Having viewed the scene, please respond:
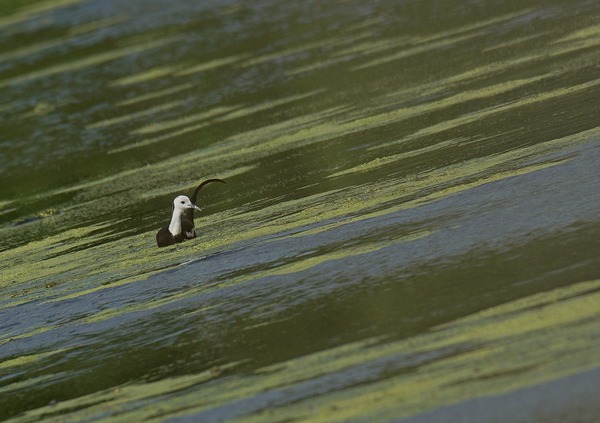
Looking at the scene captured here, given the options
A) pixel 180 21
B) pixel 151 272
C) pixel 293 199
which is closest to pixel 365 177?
pixel 293 199

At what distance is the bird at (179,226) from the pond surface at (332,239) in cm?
9

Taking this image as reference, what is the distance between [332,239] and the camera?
802 cm

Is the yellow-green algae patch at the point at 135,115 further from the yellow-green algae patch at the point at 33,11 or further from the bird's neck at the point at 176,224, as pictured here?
the yellow-green algae patch at the point at 33,11

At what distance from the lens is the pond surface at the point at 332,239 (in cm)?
554

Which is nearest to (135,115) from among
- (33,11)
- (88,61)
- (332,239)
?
(88,61)

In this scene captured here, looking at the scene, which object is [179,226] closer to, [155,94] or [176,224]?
[176,224]

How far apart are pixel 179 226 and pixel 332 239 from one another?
1453mm

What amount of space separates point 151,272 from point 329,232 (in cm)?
132

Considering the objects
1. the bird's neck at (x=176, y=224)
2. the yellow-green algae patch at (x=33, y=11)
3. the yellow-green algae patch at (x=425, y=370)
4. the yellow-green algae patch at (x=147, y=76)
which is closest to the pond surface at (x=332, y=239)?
the yellow-green algae patch at (x=425, y=370)

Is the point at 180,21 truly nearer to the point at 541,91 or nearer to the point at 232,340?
the point at 541,91

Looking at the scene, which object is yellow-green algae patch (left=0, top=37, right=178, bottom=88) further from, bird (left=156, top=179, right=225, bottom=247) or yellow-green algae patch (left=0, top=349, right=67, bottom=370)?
yellow-green algae patch (left=0, top=349, right=67, bottom=370)

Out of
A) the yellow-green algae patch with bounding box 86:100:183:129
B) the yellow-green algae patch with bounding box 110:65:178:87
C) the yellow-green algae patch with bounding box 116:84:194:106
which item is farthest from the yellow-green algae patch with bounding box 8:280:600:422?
the yellow-green algae patch with bounding box 110:65:178:87

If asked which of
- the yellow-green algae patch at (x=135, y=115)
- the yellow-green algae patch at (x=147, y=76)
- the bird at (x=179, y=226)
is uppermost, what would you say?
the yellow-green algae patch at (x=147, y=76)

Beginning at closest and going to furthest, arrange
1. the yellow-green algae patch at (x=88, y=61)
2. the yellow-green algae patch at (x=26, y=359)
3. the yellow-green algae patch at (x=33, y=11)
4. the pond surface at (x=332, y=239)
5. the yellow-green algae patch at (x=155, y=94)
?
the pond surface at (x=332, y=239) < the yellow-green algae patch at (x=26, y=359) < the yellow-green algae patch at (x=155, y=94) < the yellow-green algae patch at (x=88, y=61) < the yellow-green algae patch at (x=33, y=11)
